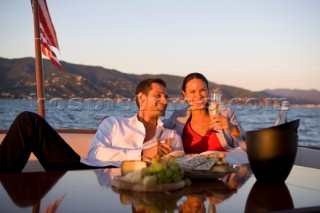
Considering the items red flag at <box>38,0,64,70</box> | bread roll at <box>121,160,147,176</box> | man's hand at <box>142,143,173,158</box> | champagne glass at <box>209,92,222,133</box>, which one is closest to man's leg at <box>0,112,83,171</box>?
man's hand at <box>142,143,173,158</box>

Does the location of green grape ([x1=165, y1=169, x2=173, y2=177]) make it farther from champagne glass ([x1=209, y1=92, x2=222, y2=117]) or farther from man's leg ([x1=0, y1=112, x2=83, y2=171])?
man's leg ([x1=0, y1=112, x2=83, y2=171])

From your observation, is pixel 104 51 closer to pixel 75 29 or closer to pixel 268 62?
pixel 75 29

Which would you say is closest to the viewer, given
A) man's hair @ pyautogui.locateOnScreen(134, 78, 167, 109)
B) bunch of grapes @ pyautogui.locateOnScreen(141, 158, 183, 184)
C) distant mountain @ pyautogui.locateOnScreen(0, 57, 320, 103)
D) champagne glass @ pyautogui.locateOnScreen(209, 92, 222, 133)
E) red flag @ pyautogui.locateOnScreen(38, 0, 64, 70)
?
bunch of grapes @ pyautogui.locateOnScreen(141, 158, 183, 184)

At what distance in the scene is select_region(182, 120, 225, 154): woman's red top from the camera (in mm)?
3934

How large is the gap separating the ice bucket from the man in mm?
740

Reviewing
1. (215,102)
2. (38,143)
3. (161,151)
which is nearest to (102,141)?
(38,143)

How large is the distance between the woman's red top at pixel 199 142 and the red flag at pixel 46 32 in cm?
302

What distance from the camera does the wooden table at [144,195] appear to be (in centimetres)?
169

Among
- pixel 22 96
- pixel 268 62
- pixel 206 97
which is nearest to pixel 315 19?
pixel 268 62

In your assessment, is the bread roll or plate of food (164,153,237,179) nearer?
the bread roll

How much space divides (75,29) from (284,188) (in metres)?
40.7

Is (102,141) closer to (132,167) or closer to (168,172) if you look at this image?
(132,167)

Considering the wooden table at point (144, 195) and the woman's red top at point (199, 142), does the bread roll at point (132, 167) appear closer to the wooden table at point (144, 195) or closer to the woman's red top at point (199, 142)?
the wooden table at point (144, 195)

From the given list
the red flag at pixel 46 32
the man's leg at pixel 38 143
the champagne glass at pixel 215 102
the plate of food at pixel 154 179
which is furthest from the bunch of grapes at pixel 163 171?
the red flag at pixel 46 32
